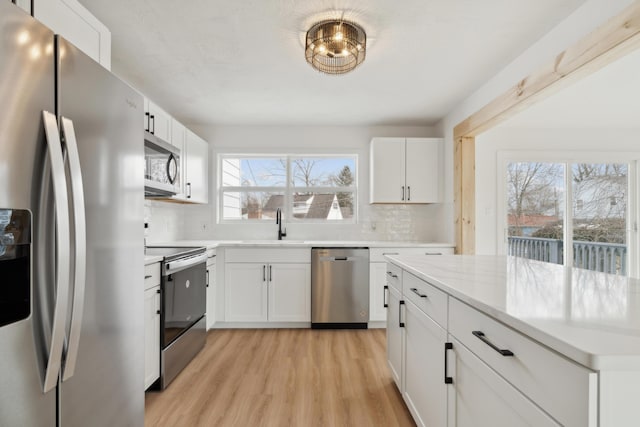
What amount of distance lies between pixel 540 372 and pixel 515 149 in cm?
379

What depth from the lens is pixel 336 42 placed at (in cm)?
194

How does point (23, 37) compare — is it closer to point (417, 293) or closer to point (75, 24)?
point (75, 24)

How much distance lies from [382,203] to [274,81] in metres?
1.92

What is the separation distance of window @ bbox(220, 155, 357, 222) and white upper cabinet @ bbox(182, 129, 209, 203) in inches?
11.5

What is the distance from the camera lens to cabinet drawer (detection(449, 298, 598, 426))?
65 cm

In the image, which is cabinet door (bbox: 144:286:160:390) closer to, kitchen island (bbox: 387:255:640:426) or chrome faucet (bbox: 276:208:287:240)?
kitchen island (bbox: 387:255:640:426)

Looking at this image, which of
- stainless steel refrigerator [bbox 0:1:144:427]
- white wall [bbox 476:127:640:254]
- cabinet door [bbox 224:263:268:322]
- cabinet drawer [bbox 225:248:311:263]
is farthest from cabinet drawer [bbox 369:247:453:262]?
stainless steel refrigerator [bbox 0:1:144:427]

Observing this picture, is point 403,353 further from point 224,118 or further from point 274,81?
point 224,118

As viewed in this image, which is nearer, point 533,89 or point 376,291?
point 533,89

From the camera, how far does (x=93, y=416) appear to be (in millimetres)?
1107

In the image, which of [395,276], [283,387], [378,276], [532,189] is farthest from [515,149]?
[283,387]

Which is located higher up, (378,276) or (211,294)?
(378,276)

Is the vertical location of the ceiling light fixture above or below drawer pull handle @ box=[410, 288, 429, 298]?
above

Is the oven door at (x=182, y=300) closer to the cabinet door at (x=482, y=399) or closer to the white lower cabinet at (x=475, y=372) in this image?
the white lower cabinet at (x=475, y=372)
